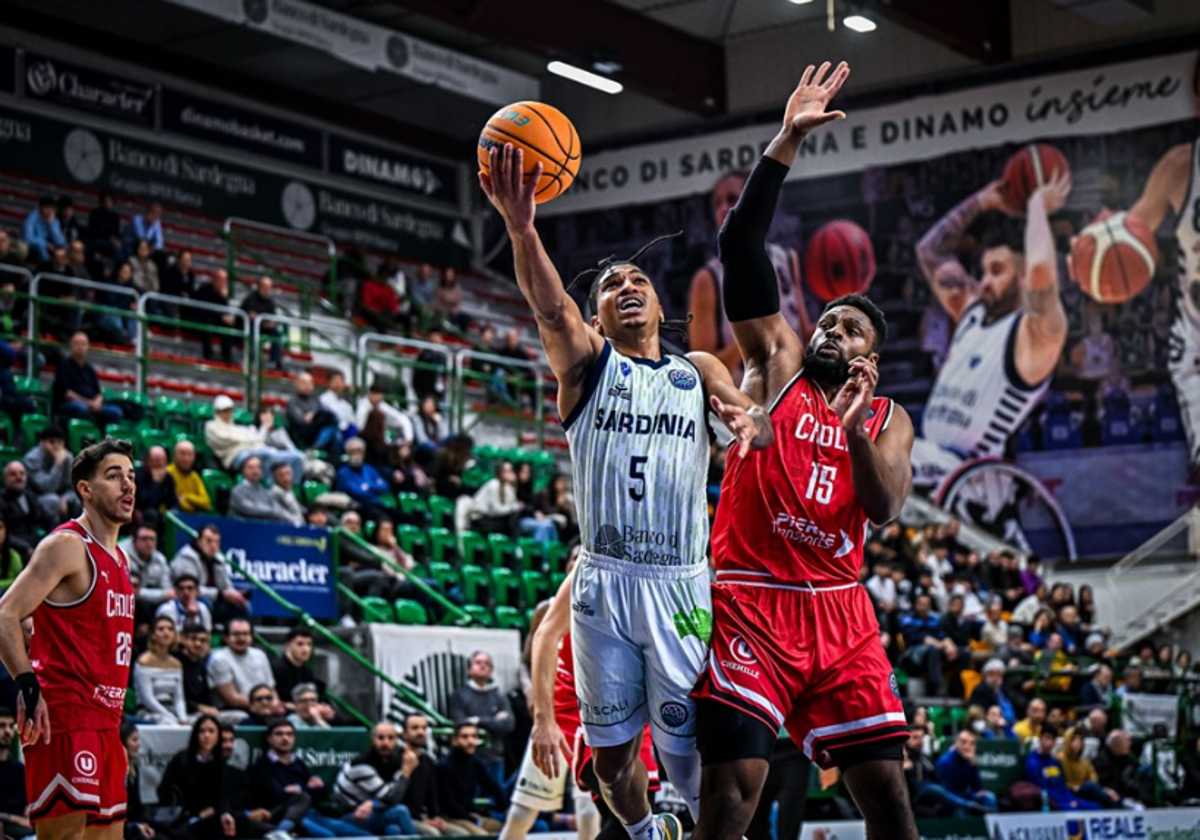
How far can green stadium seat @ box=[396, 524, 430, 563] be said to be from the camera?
1798 centimetres

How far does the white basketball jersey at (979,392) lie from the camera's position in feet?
83.3

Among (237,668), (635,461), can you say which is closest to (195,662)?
(237,668)

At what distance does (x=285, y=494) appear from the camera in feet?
53.2

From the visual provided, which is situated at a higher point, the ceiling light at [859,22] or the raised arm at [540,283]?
the ceiling light at [859,22]

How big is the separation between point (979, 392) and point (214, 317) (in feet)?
36.7

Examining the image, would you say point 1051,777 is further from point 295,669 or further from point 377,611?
point 295,669

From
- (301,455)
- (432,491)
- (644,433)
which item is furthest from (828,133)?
(644,433)

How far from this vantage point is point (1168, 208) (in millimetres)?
24453

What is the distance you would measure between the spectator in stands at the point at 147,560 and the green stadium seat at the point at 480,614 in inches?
157

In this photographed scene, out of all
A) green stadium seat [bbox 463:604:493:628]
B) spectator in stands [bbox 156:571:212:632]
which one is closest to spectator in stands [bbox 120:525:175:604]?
spectator in stands [bbox 156:571:212:632]

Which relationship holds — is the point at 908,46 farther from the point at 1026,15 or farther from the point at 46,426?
the point at 46,426

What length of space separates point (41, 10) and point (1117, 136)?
15.3 meters

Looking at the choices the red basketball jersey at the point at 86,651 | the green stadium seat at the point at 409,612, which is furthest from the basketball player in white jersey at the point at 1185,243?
the red basketball jersey at the point at 86,651

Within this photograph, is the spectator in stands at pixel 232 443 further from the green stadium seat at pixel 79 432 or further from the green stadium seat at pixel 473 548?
the green stadium seat at pixel 473 548
